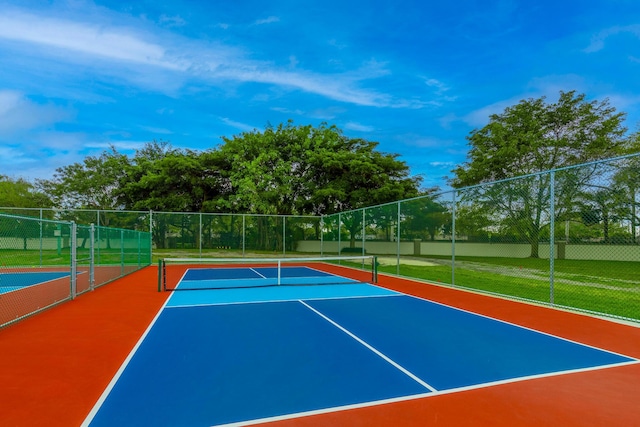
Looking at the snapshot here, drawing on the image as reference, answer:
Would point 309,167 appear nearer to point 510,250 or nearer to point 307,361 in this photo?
point 510,250

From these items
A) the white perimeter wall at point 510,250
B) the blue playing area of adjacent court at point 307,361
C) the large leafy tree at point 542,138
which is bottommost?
the blue playing area of adjacent court at point 307,361

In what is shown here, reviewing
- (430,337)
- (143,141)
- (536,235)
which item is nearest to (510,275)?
(536,235)

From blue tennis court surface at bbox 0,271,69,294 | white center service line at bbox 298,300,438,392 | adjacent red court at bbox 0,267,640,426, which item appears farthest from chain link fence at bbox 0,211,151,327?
white center service line at bbox 298,300,438,392

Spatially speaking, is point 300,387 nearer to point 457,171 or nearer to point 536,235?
point 536,235

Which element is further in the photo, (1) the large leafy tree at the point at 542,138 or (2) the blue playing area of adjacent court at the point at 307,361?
(1) the large leafy tree at the point at 542,138

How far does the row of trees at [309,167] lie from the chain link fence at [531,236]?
4677mm

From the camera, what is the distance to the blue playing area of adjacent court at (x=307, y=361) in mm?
3277

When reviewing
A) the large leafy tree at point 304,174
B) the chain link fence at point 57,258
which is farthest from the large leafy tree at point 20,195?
the chain link fence at point 57,258

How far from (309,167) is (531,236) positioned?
1849 cm

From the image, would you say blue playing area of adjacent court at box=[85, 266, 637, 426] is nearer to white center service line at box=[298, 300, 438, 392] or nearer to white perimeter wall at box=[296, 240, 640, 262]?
white center service line at box=[298, 300, 438, 392]

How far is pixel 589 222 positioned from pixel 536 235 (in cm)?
301

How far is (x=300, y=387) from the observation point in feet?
12.0

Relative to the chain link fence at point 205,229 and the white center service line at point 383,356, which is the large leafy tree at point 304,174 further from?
the white center service line at point 383,356

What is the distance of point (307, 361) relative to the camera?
4.40 meters
